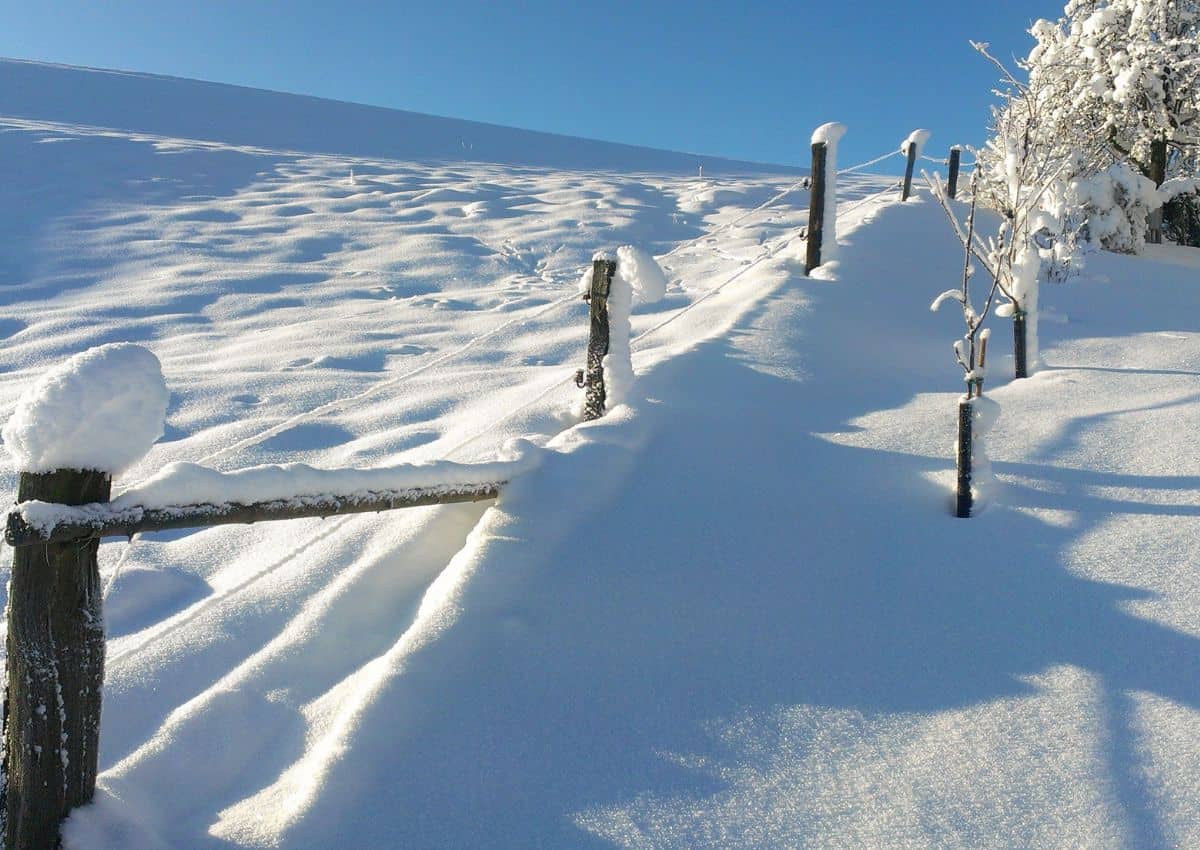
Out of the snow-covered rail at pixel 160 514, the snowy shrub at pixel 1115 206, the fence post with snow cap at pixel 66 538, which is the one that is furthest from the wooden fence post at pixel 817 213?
the fence post with snow cap at pixel 66 538

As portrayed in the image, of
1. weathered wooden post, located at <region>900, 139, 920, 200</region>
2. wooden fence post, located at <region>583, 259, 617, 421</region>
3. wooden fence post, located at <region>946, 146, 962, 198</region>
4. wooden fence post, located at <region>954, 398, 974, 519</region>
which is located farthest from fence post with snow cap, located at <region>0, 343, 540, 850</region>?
wooden fence post, located at <region>946, 146, 962, 198</region>

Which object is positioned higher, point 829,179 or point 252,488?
point 829,179

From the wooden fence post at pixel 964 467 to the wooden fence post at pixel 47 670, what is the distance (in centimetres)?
321

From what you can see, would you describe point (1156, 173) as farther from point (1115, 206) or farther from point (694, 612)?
point (694, 612)

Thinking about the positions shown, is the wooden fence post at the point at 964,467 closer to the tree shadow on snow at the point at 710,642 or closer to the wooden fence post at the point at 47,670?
the tree shadow on snow at the point at 710,642

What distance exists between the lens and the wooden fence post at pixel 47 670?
6.88ft

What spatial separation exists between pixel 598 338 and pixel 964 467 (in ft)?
6.59

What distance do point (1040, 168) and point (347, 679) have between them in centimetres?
525

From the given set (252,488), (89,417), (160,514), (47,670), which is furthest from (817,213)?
(47,670)

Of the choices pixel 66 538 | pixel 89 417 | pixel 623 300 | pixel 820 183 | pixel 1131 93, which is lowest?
pixel 66 538

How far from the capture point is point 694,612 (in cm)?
304

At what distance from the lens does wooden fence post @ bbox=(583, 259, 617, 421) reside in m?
4.72

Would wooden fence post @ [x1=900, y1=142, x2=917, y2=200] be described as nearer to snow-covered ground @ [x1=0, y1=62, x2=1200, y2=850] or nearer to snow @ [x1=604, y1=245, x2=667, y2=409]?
snow-covered ground @ [x1=0, y1=62, x2=1200, y2=850]

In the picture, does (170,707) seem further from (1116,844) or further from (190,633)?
(1116,844)
